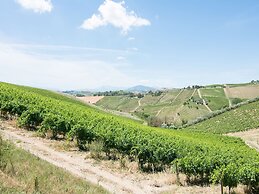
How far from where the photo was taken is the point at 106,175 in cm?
2055

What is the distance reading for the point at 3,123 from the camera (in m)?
28.1

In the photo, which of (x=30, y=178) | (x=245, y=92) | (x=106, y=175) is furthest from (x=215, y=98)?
(x=30, y=178)

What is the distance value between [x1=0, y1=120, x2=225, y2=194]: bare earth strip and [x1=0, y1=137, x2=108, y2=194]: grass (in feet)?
14.6

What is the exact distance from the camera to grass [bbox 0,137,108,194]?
1013 cm

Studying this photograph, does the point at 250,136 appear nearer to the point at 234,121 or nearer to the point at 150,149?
the point at 234,121

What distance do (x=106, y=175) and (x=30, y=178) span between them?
31.8ft

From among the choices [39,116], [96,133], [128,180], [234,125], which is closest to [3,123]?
[39,116]

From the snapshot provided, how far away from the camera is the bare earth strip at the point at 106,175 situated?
62.8 feet

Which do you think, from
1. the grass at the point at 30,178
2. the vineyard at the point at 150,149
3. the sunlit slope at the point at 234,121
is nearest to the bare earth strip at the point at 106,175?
the vineyard at the point at 150,149

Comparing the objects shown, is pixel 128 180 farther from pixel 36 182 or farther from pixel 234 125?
pixel 234 125

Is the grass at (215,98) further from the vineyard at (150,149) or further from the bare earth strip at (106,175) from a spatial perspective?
the bare earth strip at (106,175)

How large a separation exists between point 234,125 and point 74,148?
80.5 metres

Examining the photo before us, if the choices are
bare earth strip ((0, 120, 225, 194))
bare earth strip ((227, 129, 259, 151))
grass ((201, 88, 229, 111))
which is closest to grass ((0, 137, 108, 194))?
bare earth strip ((0, 120, 225, 194))

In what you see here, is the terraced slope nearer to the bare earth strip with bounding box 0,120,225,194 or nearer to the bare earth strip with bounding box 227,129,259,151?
the bare earth strip with bounding box 227,129,259,151
